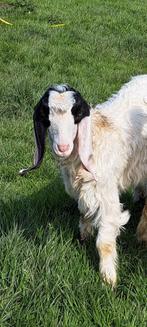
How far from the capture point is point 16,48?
9.08 m

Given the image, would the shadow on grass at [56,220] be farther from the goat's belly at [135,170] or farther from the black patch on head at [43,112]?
the black patch on head at [43,112]

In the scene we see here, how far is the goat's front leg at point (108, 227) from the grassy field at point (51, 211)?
0.37 ft

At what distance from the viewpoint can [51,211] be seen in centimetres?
453

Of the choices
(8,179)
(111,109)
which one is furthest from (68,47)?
(111,109)

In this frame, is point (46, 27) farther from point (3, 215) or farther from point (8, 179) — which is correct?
point (3, 215)

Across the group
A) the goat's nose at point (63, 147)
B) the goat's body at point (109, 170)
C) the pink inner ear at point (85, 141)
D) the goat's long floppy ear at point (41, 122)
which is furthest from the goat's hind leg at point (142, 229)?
the goat's nose at point (63, 147)

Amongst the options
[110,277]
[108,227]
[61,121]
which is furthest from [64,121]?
[110,277]

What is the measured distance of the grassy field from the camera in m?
3.29

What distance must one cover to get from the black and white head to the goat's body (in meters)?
0.22

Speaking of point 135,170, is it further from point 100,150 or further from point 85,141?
point 85,141

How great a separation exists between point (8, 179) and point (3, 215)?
106 cm

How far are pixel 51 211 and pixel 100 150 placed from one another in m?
0.88

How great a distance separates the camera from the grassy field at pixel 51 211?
329 centimetres

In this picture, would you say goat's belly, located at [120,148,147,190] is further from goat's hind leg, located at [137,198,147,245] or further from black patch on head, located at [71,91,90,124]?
black patch on head, located at [71,91,90,124]
